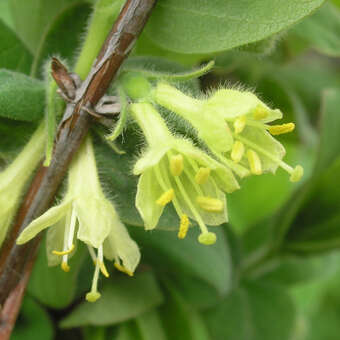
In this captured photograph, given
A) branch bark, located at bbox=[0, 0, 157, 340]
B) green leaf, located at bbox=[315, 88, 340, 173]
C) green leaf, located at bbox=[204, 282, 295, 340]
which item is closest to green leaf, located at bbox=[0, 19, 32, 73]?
branch bark, located at bbox=[0, 0, 157, 340]

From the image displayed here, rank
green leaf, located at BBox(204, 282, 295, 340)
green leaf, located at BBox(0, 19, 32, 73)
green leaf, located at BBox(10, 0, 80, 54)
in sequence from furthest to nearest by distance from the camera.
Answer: green leaf, located at BBox(204, 282, 295, 340) → green leaf, located at BBox(10, 0, 80, 54) → green leaf, located at BBox(0, 19, 32, 73)

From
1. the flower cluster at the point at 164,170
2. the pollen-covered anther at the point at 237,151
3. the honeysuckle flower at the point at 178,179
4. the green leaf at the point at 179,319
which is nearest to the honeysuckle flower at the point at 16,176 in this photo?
the flower cluster at the point at 164,170

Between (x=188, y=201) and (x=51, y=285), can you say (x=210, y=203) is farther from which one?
(x=51, y=285)

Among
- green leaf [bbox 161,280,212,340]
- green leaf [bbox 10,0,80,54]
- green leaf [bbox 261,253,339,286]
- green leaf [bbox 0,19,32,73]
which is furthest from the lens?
green leaf [bbox 261,253,339,286]

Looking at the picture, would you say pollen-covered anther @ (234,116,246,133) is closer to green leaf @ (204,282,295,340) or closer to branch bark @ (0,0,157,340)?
branch bark @ (0,0,157,340)

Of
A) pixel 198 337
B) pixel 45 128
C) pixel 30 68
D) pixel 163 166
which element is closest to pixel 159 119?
pixel 163 166

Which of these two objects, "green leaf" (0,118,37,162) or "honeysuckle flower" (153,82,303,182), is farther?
"green leaf" (0,118,37,162)

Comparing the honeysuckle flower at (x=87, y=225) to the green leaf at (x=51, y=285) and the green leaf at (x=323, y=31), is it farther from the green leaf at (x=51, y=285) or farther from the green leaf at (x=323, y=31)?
the green leaf at (x=323, y=31)
